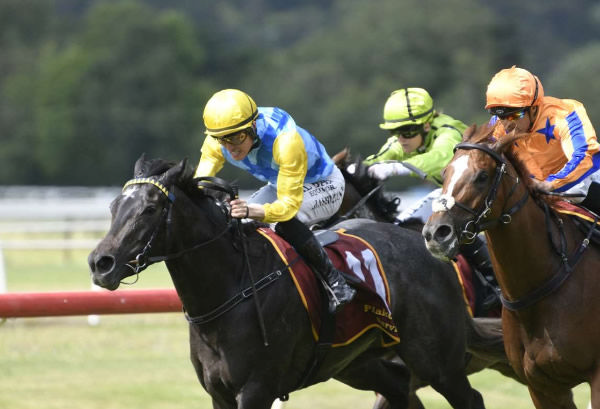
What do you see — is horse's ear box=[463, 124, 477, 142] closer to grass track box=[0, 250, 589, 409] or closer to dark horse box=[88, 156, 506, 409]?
dark horse box=[88, 156, 506, 409]

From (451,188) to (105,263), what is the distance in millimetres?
1628

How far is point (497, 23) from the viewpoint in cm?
7531

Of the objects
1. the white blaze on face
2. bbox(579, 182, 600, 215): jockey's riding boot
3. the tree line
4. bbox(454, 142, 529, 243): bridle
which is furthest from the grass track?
the tree line

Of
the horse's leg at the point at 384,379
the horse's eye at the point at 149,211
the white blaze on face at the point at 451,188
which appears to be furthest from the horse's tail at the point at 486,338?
the horse's eye at the point at 149,211

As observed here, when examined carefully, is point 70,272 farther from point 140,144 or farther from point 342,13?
point 342,13

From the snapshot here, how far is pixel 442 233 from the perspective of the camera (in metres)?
4.97

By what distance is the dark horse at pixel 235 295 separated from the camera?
17.7 feet

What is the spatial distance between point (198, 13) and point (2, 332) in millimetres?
102354

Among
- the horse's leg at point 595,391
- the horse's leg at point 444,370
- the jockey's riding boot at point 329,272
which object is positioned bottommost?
the horse's leg at point 444,370

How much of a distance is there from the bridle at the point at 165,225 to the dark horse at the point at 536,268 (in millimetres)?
1246

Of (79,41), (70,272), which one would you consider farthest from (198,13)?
(70,272)

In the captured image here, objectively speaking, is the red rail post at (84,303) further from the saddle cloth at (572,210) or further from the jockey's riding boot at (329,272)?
the saddle cloth at (572,210)

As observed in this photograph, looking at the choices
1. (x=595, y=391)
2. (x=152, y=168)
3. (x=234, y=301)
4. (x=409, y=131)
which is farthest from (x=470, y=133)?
(x=409, y=131)

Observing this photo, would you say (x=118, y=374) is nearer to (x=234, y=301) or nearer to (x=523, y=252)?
(x=234, y=301)
